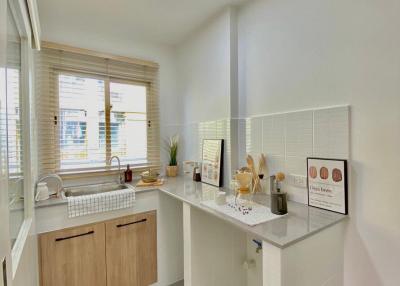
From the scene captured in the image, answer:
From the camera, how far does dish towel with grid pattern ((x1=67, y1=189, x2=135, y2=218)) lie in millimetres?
1537

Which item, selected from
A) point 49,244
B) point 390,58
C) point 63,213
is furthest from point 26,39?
point 390,58

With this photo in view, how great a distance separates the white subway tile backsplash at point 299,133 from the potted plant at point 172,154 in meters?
1.33

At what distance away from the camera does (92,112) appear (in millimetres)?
2090

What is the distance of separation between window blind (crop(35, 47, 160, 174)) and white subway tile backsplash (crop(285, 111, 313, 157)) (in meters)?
1.47

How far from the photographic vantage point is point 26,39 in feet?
4.15

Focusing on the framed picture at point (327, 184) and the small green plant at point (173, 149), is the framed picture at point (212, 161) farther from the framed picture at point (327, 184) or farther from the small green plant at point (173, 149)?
the framed picture at point (327, 184)

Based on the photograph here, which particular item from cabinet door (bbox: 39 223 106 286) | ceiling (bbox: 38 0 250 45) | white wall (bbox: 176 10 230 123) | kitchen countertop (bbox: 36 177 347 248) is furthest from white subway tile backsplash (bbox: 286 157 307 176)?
cabinet door (bbox: 39 223 106 286)

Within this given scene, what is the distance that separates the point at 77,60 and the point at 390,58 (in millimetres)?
2247

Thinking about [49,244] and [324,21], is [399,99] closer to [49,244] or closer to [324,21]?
[324,21]

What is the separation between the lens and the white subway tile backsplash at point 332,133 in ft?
3.77

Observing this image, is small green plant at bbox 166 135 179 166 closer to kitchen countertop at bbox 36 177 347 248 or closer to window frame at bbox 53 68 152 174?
window frame at bbox 53 68 152 174

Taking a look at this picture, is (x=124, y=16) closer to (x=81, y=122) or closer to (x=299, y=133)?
(x=81, y=122)

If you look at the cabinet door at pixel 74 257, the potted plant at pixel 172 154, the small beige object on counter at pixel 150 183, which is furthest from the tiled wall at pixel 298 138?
the cabinet door at pixel 74 257

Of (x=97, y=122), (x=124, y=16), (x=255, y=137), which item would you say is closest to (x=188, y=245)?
(x=255, y=137)
